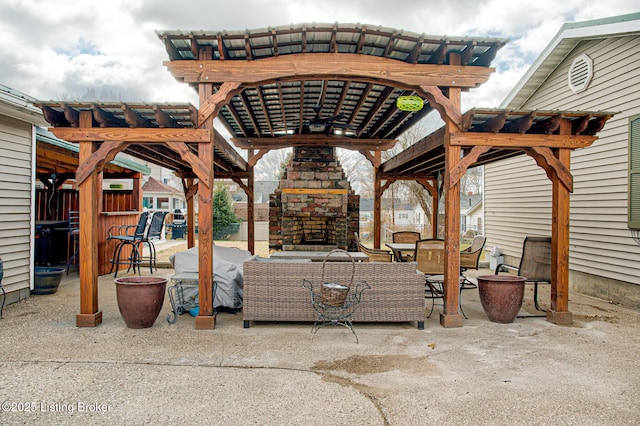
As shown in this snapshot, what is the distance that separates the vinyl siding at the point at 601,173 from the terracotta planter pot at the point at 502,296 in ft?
7.47

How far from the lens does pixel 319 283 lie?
4.79m

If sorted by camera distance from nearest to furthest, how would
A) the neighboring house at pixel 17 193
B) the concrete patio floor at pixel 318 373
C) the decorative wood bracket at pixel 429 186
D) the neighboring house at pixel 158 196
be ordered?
the concrete patio floor at pixel 318 373 → the neighboring house at pixel 17 193 → the decorative wood bracket at pixel 429 186 → the neighboring house at pixel 158 196

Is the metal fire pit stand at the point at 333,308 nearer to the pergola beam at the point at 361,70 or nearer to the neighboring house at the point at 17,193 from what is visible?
the pergola beam at the point at 361,70

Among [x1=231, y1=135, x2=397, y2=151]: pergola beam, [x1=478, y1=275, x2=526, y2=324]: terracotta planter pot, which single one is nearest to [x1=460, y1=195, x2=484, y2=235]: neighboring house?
[x1=231, y1=135, x2=397, y2=151]: pergola beam

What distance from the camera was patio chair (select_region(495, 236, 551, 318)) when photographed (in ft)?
18.7

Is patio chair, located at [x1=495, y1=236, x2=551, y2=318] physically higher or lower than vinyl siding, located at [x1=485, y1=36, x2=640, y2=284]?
lower

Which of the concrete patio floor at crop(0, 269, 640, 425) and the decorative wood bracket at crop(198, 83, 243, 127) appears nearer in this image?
the concrete patio floor at crop(0, 269, 640, 425)

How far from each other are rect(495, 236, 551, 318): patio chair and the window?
1317mm

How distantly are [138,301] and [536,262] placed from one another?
4.99m

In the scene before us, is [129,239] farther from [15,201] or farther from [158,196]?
[158,196]

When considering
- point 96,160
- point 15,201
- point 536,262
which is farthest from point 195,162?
point 536,262

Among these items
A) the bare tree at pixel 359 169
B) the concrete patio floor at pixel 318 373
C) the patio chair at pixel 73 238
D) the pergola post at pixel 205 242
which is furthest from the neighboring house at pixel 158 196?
the pergola post at pixel 205 242

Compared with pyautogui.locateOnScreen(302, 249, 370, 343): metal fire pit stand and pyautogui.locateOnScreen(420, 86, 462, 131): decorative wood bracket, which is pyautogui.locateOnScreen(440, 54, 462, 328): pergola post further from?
pyautogui.locateOnScreen(302, 249, 370, 343): metal fire pit stand

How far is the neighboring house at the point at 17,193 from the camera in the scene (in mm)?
5824
